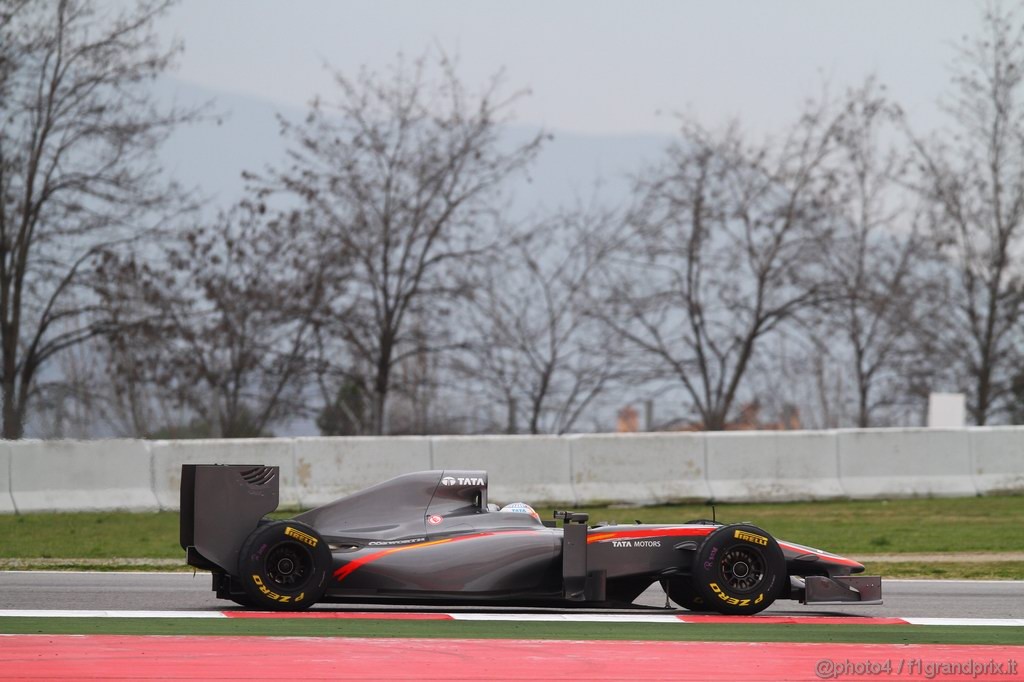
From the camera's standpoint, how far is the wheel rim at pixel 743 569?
31.6 ft

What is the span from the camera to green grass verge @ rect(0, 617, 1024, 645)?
852 cm

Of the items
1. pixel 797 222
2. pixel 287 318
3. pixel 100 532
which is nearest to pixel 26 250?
pixel 287 318

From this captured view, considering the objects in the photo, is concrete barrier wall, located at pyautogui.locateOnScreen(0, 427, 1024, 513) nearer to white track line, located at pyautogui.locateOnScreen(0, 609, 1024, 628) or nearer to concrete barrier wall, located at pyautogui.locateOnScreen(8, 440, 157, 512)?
concrete barrier wall, located at pyautogui.locateOnScreen(8, 440, 157, 512)

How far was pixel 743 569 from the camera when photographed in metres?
9.66

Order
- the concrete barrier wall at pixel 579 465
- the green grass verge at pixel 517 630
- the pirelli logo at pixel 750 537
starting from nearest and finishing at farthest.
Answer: the green grass verge at pixel 517 630, the pirelli logo at pixel 750 537, the concrete barrier wall at pixel 579 465

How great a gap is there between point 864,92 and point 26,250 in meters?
17.2

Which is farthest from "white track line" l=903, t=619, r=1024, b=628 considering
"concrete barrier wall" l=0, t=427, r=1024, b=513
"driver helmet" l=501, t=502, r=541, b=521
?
"concrete barrier wall" l=0, t=427, r=1024, b=513

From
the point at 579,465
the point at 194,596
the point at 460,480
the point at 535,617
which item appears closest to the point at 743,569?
the point at 535,617

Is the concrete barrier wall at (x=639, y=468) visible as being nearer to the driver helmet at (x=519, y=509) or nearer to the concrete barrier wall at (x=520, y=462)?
the concrete barrier wall at (x=520, y=462)

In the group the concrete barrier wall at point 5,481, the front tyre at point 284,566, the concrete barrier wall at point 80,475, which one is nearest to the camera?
the front tyre at point 284,566

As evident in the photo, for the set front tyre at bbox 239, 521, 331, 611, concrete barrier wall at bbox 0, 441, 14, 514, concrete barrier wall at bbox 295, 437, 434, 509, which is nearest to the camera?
front tyre at bbox 239, 521, 331, 611

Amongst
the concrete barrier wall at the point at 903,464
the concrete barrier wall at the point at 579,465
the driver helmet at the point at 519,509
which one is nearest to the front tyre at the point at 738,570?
the driver helmet at the point at 519,509

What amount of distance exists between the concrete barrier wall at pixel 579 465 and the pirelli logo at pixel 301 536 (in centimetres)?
963

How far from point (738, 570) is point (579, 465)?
10.3 m
